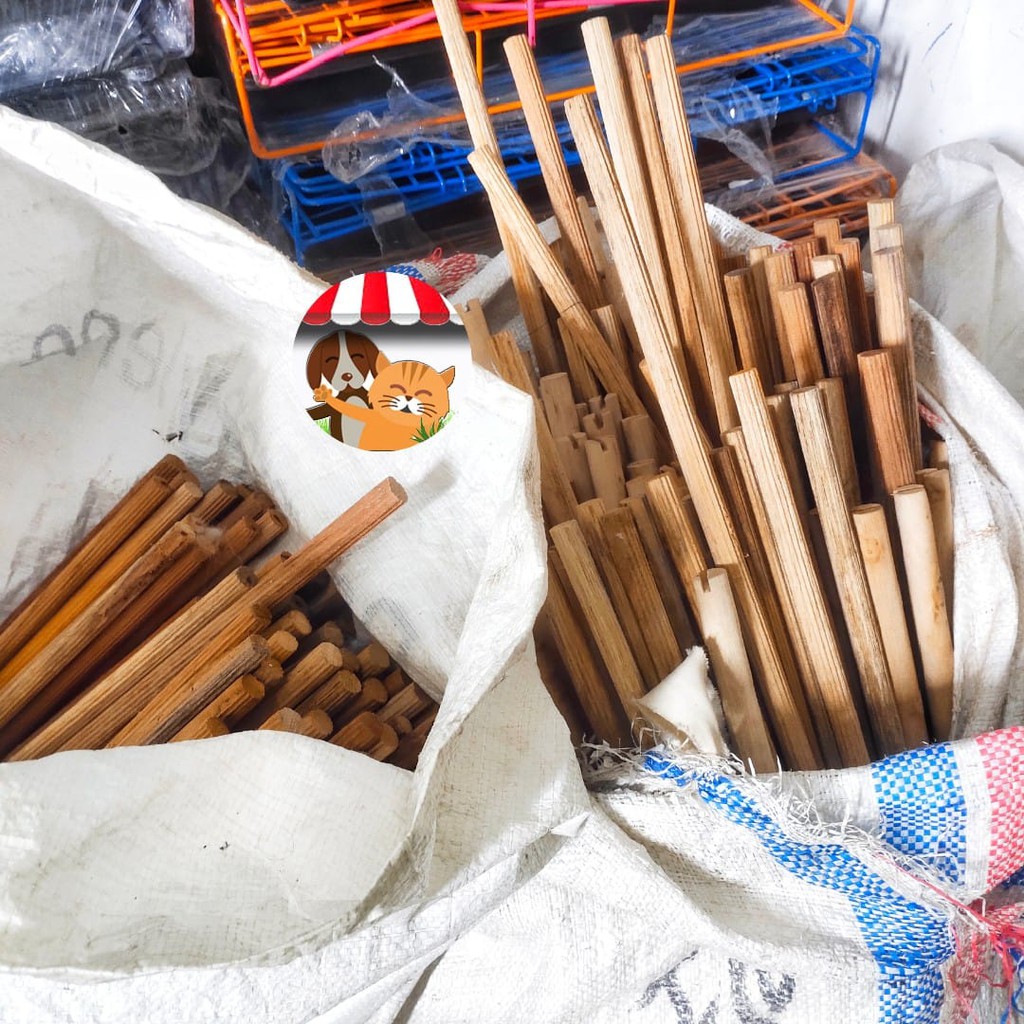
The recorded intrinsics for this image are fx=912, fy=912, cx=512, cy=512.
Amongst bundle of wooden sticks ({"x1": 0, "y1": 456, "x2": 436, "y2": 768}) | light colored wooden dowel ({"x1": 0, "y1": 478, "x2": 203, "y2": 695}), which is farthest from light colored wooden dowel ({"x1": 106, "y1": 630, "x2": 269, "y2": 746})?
light colored wooden dowel ({"x1": 0, "y1": 478, "x2": 203, "y2": 695})

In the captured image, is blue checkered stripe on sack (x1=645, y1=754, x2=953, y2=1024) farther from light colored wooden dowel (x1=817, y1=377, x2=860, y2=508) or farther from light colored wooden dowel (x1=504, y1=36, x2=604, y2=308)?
light colored wooden dowel (x1=504, y1=36, x2=604, y2=308)

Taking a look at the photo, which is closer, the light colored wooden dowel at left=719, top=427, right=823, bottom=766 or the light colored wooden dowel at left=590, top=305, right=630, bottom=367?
the light colored wooden dowel at left=719, top=427, right=823, bottom=766

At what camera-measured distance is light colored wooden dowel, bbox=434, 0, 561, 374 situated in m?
0.63

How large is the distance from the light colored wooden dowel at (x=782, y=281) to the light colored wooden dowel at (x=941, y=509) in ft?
0.38

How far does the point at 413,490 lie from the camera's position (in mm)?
663

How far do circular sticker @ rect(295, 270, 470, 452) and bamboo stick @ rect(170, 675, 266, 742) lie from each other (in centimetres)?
17

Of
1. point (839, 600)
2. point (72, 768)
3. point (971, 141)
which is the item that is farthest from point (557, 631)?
point (971, 141)

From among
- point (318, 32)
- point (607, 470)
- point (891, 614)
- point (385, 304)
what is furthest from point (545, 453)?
point (318, 32)

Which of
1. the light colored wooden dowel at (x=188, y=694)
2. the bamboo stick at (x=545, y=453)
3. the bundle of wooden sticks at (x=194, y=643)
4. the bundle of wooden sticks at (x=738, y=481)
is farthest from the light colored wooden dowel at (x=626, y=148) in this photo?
the light colored wooden dowel at (x=188, y=694)

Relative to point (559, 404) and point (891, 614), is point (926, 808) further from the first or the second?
point (559, 404)

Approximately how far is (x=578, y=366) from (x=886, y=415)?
0.24 m

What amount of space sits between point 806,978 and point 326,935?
30 cm

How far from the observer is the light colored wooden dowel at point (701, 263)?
2.01 ft

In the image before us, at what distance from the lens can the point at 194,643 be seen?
24.8 inches
